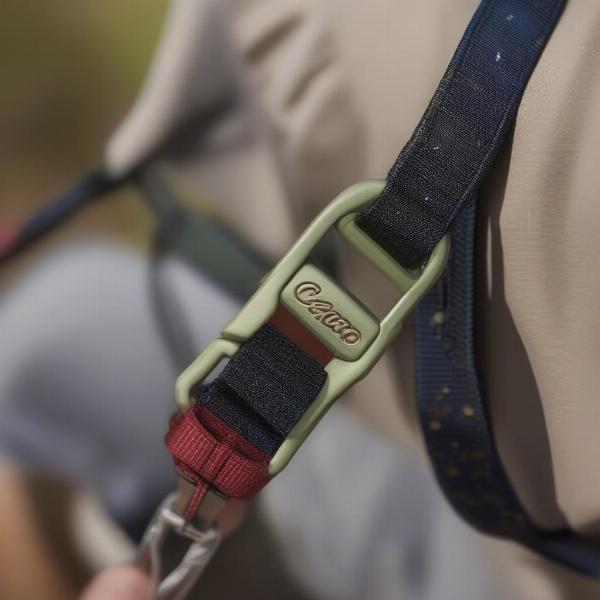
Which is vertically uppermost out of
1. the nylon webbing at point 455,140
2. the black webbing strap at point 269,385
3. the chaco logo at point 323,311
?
the nylon webbing at point 455,140

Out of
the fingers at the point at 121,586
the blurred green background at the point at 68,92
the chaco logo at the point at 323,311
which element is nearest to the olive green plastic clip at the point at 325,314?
the chaco logo at the point at 323,311

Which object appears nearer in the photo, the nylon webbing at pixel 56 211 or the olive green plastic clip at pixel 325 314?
the olive green plastic clip at pixel 325 314

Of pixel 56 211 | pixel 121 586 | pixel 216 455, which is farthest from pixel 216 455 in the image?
pixel 56 211

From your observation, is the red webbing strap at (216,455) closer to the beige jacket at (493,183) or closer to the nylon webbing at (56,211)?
the beige jacket at (493,183)

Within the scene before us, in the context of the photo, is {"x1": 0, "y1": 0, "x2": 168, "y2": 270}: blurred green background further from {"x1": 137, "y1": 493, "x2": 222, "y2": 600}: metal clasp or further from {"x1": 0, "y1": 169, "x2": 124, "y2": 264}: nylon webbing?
{"x1": 137, "y1": 493, "x2": 222, "y2": 600}: metal clasp

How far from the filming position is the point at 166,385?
54 centimetres

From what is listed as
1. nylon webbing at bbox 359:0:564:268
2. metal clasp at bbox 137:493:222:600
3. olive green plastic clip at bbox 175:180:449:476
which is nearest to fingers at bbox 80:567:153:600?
metal clasp at bbox 137:493:222:600

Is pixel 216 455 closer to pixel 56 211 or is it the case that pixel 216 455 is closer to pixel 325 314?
pixel 325 314

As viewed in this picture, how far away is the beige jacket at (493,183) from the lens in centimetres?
33

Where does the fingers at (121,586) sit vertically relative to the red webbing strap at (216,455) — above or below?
below

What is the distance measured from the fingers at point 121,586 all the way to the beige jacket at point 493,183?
183mm

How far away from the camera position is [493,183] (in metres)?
0.36

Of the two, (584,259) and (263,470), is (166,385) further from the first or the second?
(584,259)

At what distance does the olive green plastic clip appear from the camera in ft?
1.13
